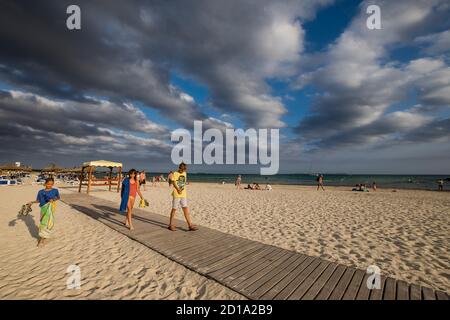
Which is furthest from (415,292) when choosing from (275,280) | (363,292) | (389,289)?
(275,280)

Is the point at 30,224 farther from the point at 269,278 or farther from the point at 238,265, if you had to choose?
the point at 269,278

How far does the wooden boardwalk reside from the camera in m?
3.35

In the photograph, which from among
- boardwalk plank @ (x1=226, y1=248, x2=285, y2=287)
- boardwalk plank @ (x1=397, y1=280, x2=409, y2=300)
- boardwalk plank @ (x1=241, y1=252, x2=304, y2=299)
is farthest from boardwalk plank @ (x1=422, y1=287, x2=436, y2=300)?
boardwalk plank @ (x1=226, y1=248, x2=285, y2=287)

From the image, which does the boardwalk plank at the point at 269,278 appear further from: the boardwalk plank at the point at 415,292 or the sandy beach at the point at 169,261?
the boardwalk plank at the point at 415,292

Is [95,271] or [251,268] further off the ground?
[251,268]

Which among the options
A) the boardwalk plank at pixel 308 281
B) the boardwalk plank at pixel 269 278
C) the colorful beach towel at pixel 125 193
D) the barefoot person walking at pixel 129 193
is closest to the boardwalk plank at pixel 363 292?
the boardwalk plank at pixel 308 281

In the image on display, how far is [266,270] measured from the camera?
4117 mm

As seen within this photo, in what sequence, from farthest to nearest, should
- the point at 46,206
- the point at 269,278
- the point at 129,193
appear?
the point at 129,193, the point at 46,206, the point at 269,278

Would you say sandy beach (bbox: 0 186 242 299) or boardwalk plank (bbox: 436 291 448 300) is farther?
sandy beach (bbox: 0 186 242 299)

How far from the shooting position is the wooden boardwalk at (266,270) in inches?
132

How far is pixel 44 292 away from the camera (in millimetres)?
3529

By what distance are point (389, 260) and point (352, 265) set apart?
1126 millimetres

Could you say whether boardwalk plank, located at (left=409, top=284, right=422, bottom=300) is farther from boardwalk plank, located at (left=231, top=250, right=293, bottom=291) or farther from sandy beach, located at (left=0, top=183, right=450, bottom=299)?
boardwalk plank, located at (left=231, top=250, right=293, bottom=291)
